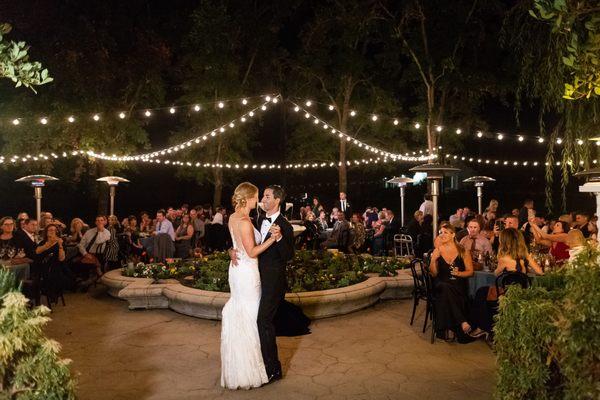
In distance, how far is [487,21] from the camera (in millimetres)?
18812

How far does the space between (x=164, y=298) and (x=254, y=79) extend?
49.3ft

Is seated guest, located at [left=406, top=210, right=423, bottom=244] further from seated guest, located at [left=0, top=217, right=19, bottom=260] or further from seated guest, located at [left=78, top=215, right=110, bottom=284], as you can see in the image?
seated guest, located at [left=0, top=217, right=19, bottom=260]

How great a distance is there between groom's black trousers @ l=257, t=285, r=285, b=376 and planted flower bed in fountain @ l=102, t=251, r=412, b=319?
2.15 metres

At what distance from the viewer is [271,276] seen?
4.28m

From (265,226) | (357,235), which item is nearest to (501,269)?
(265,226)

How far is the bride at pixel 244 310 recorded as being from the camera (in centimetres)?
412

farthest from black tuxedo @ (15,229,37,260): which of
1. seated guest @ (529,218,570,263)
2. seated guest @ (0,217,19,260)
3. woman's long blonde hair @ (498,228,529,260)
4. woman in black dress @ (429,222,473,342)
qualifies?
seated guest @ (529,218,570,263)

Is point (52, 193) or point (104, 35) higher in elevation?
point (104, 35)

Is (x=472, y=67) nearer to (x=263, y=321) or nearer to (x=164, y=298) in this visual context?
(x=164, y=298)

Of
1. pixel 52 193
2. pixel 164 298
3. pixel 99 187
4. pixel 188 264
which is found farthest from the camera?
pixel 52 193

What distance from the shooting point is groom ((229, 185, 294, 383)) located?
13.9 feet

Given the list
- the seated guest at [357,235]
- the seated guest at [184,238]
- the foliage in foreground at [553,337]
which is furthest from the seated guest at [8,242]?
the seated guest at [357,235]

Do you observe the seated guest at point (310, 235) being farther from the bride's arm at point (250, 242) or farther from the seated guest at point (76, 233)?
the bride's arm at point (250, 242)

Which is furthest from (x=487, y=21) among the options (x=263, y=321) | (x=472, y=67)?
(x=263, y=321)
